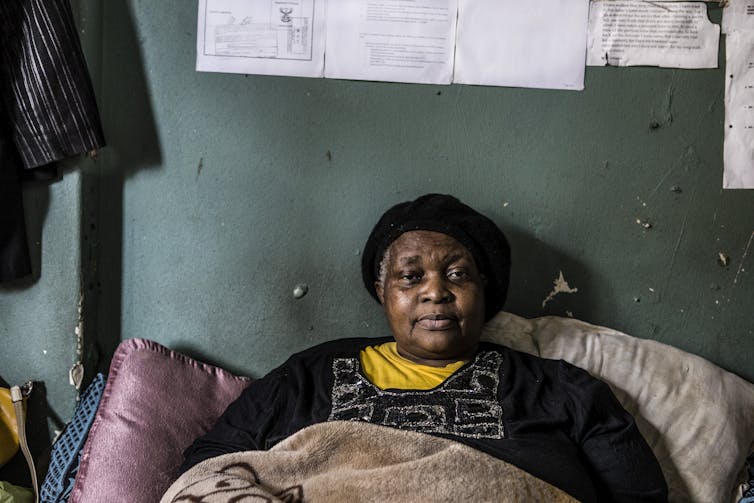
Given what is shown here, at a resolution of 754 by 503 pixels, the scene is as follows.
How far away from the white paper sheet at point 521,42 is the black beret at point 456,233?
41 cm

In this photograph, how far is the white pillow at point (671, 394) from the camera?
167 centimetres

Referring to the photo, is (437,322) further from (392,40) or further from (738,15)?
(738,15)

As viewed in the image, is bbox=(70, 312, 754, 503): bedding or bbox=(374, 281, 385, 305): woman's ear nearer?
bbox=(70, 312, 754, 503): bedding

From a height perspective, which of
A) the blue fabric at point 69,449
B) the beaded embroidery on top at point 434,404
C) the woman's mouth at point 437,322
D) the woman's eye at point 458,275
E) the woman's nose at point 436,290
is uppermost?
the woman's eye at point 458,275

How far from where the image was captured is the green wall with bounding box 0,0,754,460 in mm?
1937

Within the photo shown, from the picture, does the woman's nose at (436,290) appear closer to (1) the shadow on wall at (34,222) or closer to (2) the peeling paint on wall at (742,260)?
(2) the peeling paint on wall at (742,260)

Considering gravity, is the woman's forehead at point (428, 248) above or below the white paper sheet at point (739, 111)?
below

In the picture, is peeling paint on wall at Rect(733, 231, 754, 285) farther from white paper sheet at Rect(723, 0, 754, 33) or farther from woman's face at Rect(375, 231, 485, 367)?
woman's face at Rect(375, 231, 485, 367)

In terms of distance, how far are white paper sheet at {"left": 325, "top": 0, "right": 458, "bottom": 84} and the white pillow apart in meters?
0.71

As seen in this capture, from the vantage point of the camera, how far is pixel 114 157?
1.94 metres

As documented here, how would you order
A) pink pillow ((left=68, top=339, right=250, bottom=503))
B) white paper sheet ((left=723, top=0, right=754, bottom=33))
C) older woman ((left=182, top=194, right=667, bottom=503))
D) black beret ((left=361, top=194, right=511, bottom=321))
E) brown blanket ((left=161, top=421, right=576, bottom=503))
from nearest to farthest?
brown blanket ((left=161, top=421, right=576, bottom=503)), older woman ((left=182, top=194, right=667, bottom=503)), pink pillow ((left=68, top=339, right=250, bottom=503)), black beret ((left=361, top=194, right=511, bottom=321)), white paper sheet ((left=723, top=0, right=754, bottom=33))

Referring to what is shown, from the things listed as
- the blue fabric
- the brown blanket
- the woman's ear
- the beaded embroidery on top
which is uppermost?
the woman's ear

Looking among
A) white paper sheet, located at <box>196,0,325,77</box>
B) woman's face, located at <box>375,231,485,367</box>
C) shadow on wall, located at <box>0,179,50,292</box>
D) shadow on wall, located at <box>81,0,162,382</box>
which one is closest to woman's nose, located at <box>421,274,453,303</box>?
woman's face, located at <box>375,231,485,367</box>

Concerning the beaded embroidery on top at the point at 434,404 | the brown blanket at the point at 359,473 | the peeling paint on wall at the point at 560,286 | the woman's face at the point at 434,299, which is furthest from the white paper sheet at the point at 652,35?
the brown blanket at the point at 359,473
